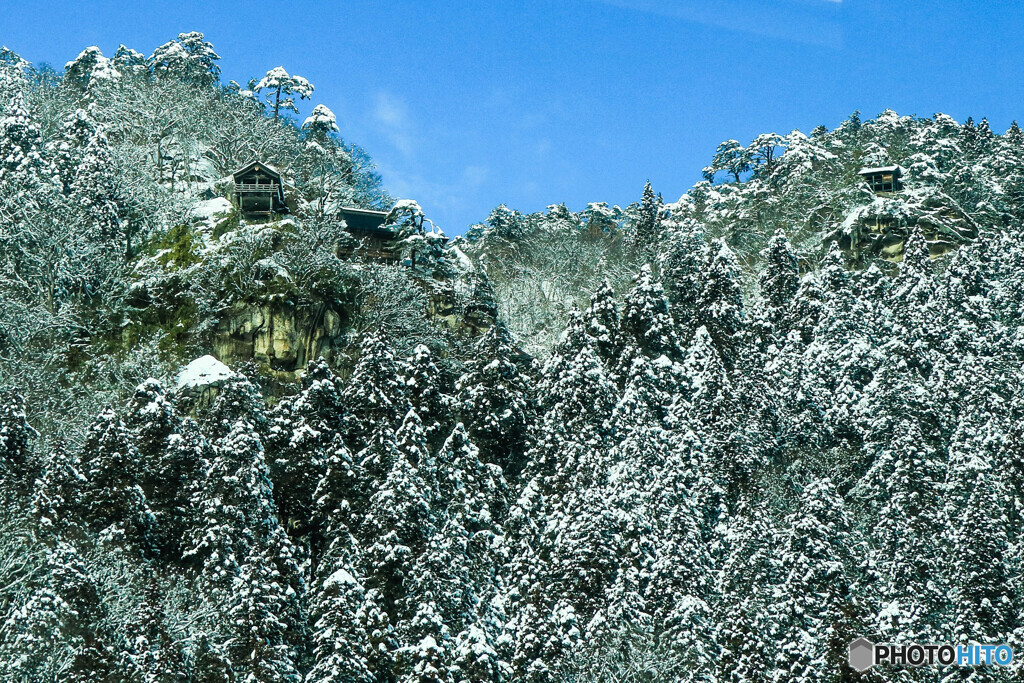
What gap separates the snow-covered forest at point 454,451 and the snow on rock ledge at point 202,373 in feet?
0.46

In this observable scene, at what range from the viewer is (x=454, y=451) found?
4312 centimetres

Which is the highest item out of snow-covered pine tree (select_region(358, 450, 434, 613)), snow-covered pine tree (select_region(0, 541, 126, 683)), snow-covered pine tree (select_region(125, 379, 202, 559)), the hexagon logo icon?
snow-covered pine tree (select_region(125, 379, 202, 559))

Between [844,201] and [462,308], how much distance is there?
1468 inches

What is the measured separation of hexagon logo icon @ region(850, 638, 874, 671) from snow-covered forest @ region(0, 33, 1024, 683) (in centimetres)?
39

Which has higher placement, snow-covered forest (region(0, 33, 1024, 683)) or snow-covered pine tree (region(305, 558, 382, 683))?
snow-covered forest (region(0, 33, 1024, 683))

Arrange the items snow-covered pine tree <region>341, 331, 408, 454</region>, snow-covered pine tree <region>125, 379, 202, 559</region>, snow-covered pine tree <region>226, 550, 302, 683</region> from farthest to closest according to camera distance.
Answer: snow-covered pine tree <region>341, 331, 408, 454</region>, snow-covered pine tree <region>125, 379, 202, 559</region>, snow-covered pine tree <region>226, 550, 302, 683</region>

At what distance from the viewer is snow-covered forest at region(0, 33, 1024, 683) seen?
120 feet

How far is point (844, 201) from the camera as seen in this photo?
3492 inches

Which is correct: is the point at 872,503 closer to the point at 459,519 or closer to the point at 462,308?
the point at 459,519

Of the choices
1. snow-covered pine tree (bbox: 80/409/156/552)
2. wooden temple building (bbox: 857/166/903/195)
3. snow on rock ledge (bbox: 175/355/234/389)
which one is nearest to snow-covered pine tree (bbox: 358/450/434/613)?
snow-covered pine tree (bbox: 80/409/156/552)

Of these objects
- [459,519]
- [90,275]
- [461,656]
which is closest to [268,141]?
[90,275]

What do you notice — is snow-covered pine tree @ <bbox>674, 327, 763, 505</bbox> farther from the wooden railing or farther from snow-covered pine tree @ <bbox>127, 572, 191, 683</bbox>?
the wooden railing

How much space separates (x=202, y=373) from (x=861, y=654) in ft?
109

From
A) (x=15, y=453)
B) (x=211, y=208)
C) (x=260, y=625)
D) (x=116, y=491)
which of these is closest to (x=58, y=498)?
(x=116, y=491)
